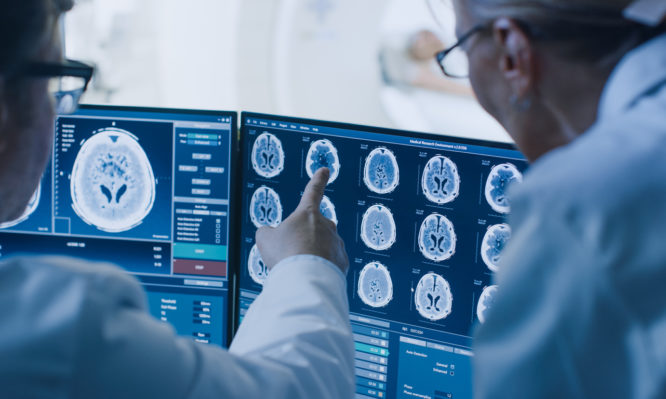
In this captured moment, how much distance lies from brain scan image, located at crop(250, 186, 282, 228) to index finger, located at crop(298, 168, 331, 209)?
13 centimetres

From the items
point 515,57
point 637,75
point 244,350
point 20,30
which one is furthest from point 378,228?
point 20,30

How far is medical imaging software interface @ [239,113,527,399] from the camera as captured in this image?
111 cm

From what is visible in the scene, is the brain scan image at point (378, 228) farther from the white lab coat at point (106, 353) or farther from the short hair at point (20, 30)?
the short hair at point (20, 30)

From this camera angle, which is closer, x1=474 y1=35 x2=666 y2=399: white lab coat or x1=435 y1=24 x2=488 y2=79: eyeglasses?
x1=474 y1=35 x2=666 y2=399: white lab coat

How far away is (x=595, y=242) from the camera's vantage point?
0.58m

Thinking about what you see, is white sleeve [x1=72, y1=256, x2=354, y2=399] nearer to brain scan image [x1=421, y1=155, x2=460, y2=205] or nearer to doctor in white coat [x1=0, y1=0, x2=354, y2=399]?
doctor in white coat [x1=0, y1=0, x2=354, y2=399]

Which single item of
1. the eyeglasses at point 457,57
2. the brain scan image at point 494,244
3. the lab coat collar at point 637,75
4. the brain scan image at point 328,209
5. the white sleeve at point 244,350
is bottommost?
the white sleeve at point 244,350

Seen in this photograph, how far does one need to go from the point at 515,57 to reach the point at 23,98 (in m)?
0.54

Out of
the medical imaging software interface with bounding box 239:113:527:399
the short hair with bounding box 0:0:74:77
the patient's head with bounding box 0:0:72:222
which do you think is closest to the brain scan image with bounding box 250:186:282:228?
the medical imaging software interface with bounding box 239:113:527:399

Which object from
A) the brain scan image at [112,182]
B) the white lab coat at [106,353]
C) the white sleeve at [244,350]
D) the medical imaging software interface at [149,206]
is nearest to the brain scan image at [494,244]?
the white sleeve at [244,350]

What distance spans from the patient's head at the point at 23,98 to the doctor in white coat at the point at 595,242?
0.50m

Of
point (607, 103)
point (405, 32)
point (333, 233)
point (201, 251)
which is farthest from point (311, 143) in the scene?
point (405, 32)

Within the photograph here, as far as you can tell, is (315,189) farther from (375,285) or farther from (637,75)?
(637,75)

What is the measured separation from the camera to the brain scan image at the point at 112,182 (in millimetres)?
1277
